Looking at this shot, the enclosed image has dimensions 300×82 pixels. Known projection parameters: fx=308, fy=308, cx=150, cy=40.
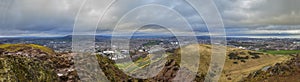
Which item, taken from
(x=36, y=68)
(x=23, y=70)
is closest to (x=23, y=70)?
(x=23, y=70)

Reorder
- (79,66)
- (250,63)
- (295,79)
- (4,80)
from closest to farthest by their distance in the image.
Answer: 1. (4,80)
2. (79,66)
3. (295,79)
4. (250,63)

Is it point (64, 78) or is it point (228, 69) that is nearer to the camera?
point (64, 78)

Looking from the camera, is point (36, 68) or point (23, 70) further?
point (36, 68)

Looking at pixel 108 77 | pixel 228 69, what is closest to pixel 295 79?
pixel 108 77

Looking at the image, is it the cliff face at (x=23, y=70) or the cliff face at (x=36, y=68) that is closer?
the cliff face at (x=23, y=70)

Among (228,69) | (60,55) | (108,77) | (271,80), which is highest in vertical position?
(60,55)

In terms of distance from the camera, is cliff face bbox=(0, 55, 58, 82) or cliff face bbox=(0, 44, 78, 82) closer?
cliff face bbox=(0, 55, 58, 82)

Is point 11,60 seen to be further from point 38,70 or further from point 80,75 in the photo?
point 80,75

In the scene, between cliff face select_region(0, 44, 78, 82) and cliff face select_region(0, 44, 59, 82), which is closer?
cliff face select_region(0, 44, 59, 82)

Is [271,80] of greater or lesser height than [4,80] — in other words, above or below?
below

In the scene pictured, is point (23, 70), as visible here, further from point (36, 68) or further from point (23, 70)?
point (36, 68)

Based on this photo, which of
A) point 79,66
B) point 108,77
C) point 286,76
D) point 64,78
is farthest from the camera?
point 286,76
